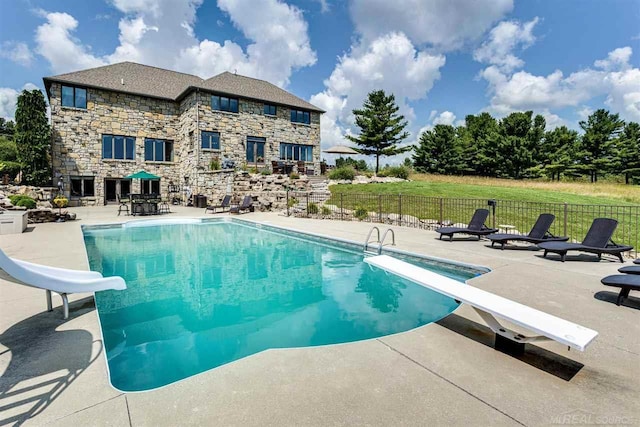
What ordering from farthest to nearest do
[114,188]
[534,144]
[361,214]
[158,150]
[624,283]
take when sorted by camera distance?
[534,144] → [158,150] → [114,188] → [361,214] → [624,283]

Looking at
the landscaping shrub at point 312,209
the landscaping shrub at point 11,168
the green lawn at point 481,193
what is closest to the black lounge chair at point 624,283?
the landscaping shrub at point 312,209

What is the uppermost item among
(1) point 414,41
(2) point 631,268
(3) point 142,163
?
(1) point 414,41

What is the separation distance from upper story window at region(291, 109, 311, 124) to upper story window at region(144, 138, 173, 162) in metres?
10.4

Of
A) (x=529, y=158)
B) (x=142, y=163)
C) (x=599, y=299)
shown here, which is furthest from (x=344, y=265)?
(x=529, y=158)

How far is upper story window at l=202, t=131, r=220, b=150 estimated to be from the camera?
23.3 metres

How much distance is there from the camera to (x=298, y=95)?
30969mm

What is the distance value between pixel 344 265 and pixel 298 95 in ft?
87.0

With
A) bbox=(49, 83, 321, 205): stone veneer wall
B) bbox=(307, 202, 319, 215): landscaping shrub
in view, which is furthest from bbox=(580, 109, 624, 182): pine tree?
bbox=(307, 202, 319, 215): landscaping shrub

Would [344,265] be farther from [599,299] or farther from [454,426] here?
[454,426]

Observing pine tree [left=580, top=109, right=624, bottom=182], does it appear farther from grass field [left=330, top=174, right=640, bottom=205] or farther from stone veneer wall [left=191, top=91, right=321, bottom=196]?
stone veneer wall [left=191, top=91, right=321, bottom=196]

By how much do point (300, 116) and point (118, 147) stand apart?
48.0 ft

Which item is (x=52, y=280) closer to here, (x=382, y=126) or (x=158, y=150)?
(x=158, y=150)

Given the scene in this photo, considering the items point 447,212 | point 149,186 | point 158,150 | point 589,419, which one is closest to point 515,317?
point 589,419

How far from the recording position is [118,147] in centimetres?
2308
